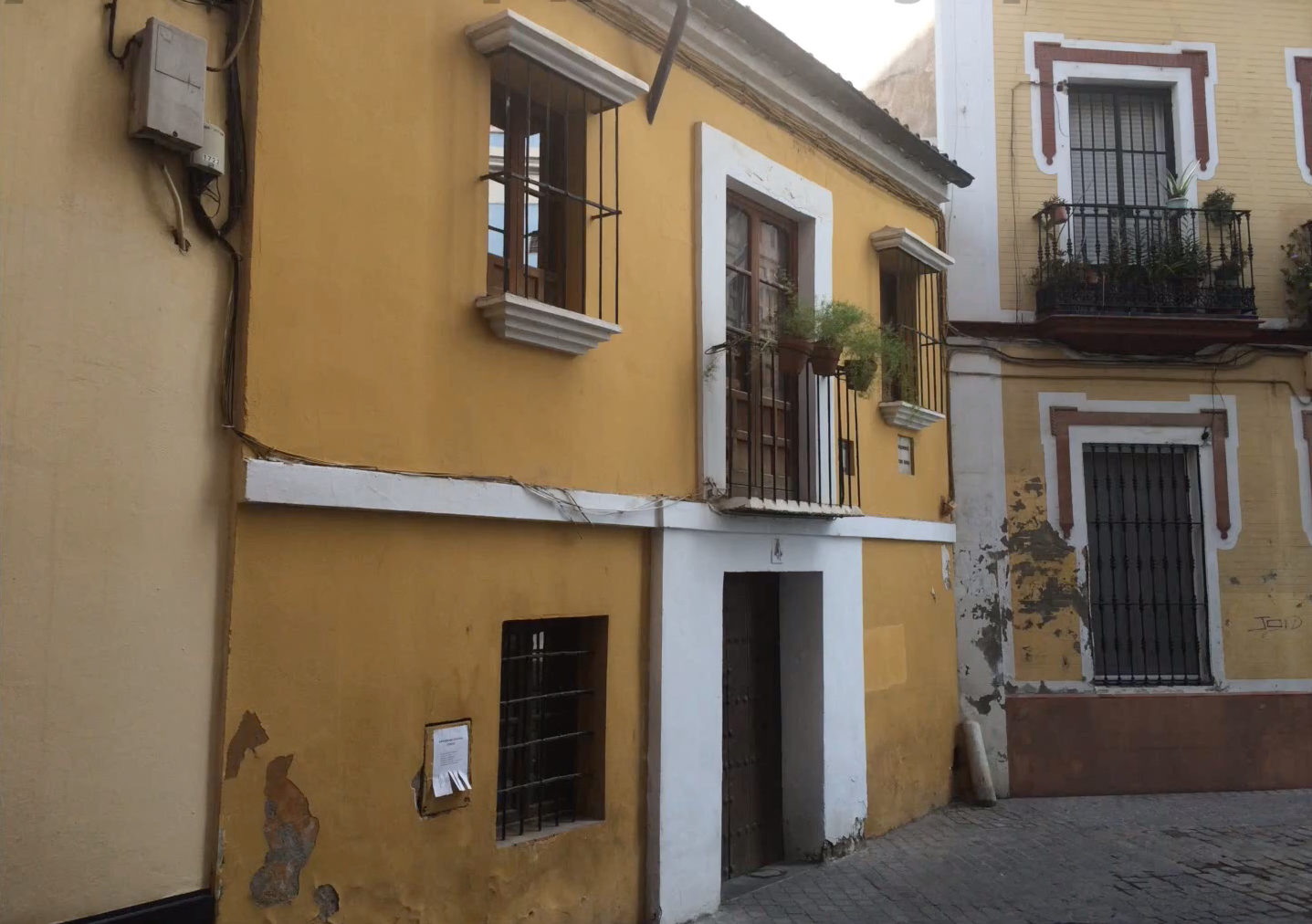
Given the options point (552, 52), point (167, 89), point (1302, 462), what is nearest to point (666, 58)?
point (552, 52)

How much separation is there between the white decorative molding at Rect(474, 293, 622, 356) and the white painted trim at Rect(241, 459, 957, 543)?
28.4 inches

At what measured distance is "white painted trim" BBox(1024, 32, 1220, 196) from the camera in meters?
10.5

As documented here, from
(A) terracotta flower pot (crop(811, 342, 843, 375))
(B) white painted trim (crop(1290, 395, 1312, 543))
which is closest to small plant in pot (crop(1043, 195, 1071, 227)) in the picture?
(B) white painted trim (crop(1290, 395, 1312, 543))

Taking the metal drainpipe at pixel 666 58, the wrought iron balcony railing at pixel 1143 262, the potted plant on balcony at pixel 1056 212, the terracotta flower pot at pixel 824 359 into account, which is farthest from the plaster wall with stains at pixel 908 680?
the metal drainpipe at pixel 666 58

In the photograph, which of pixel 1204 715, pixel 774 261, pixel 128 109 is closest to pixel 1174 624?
pixel 1204 715

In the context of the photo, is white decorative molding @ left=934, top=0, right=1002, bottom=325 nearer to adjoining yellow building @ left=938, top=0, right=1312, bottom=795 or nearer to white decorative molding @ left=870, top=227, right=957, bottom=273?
adjoining yellow building @ left=938, top=0, right=1312, bottom=795

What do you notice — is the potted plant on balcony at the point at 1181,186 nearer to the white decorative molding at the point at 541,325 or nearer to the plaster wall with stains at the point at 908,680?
the plaster wall with stains at the point at 908,680

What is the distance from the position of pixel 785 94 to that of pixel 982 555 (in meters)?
4.61

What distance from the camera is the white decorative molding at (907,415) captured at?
864 centimetres

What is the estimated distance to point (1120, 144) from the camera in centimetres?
1068

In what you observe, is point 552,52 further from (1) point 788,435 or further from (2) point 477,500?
(1) point 788,435

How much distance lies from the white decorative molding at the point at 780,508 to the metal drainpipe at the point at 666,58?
2294mm

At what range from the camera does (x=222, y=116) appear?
4.12 metres

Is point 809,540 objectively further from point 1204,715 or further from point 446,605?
point 1204,715
